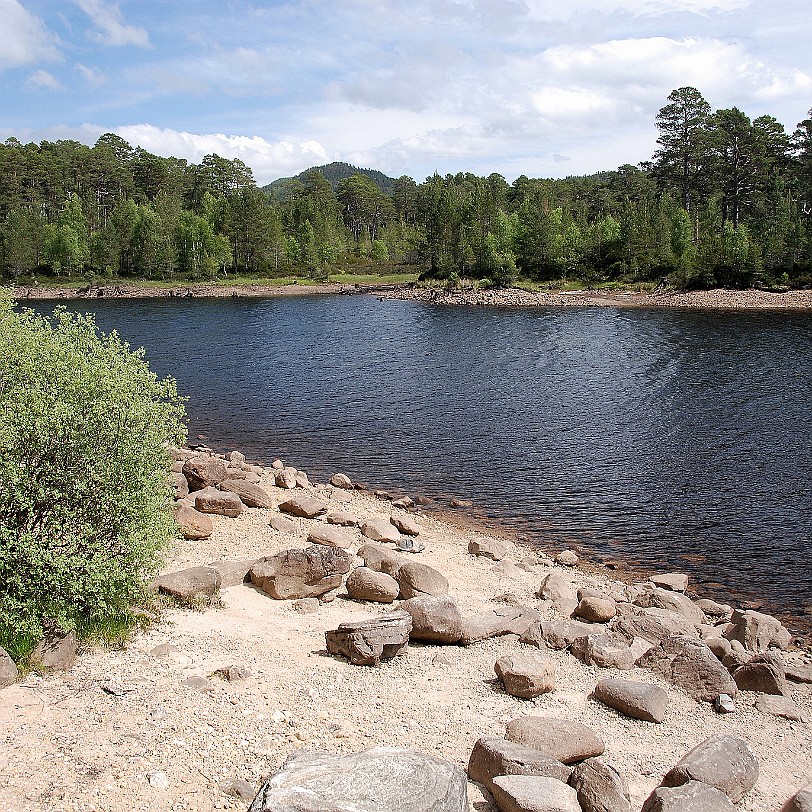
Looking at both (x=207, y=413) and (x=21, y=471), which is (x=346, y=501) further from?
(x=207, y=413)

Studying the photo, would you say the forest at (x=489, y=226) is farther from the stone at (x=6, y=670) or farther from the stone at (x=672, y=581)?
the stone at (x=6, y=670)

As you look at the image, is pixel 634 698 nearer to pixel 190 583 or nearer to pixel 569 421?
pixel 190 583

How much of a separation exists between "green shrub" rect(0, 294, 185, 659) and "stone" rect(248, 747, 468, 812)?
22.5 ft

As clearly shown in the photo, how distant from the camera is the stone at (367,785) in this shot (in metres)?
9.82

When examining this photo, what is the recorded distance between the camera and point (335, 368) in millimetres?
63500

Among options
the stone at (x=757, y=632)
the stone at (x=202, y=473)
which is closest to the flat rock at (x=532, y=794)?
the stone at (x=757, y=632)

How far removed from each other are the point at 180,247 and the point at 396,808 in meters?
157

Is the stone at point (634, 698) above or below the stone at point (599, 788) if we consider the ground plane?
below

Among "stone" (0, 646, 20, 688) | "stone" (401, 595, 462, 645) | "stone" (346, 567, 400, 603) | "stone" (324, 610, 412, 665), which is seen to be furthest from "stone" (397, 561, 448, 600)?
"stone" (0, 646, 20, 688)

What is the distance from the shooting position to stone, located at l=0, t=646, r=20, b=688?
13.8 m

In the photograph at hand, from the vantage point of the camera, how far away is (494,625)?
18688mm

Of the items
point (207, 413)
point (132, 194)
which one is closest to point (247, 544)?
point (207, 413)

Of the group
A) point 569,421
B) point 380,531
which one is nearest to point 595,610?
point 380,531

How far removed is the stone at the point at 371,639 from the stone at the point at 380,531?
8719 mm
